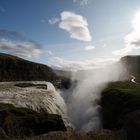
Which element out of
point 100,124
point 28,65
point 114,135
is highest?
point 28,65

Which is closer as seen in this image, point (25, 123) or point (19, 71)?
point (25, 123)

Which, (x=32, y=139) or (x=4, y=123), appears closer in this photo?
(x=32, y=139)

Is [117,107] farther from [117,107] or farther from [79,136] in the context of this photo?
[79,136]

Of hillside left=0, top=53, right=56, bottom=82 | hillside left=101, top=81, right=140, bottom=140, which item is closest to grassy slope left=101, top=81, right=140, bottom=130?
hillside left=101, top=81, right=140, bottom=140

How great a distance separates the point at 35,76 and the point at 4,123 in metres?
129

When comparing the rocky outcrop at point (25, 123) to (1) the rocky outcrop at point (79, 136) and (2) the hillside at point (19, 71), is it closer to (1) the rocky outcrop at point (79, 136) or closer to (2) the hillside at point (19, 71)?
(1) the rocky outcrop at point (79, 136)

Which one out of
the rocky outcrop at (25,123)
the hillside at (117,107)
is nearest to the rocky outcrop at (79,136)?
the rocky outcrop at (25,123)

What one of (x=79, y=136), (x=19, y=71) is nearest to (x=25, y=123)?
(x=79, y=136)

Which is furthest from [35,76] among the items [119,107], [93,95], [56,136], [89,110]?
[56,136]

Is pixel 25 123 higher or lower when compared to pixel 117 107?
lower

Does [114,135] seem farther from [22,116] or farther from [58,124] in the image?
[22,116]

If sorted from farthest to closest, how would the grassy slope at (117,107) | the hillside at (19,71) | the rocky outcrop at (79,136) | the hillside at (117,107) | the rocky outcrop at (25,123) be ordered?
1. the hillside at (19,71)
2. the grassy slope at (117,107)
3. the hillside at (117,107)
4. the rocky outcrop at (25,123)
5. the rocky outcrop at (79,136)

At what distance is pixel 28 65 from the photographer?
168 m

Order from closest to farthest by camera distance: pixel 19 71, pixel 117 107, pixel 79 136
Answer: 1. pixel 79 136
2. pixel 117 107
3. pixel 19 71
